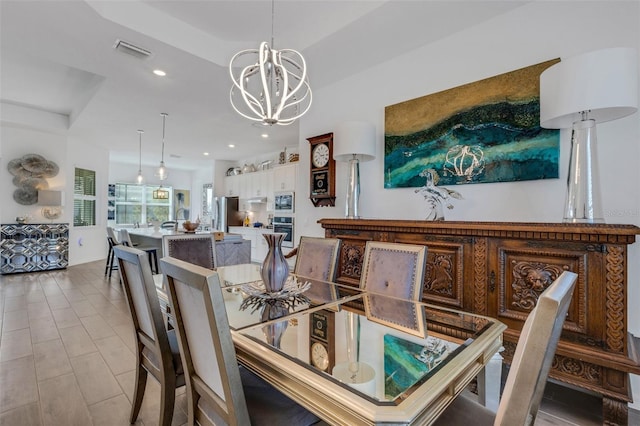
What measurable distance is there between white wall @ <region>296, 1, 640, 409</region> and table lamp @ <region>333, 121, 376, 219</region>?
234mm

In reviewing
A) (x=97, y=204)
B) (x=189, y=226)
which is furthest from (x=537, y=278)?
(x=97, y=204)

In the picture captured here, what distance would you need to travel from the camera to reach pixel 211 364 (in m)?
1.02

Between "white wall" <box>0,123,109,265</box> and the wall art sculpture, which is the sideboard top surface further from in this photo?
"white wall" <box>0,123,109,265</box>

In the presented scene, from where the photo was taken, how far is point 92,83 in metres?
4.29

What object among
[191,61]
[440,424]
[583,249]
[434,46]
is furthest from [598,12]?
[191,61]

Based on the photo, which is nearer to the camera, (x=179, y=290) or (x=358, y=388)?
(x=358, y=388)

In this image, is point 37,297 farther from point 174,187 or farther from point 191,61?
point 174,187

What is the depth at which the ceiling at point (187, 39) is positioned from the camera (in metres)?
2.43

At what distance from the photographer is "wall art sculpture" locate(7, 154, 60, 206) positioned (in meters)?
5.70

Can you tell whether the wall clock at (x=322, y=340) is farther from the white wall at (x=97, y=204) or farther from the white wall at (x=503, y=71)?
the white wall at (x=97, y=204)

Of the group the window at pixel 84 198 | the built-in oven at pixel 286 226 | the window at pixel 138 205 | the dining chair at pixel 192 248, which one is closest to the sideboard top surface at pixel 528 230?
the dining chair at pixel 192 248

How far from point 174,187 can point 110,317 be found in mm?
8068

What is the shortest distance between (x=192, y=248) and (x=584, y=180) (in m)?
2.86

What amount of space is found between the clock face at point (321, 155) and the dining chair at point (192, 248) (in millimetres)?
1643
